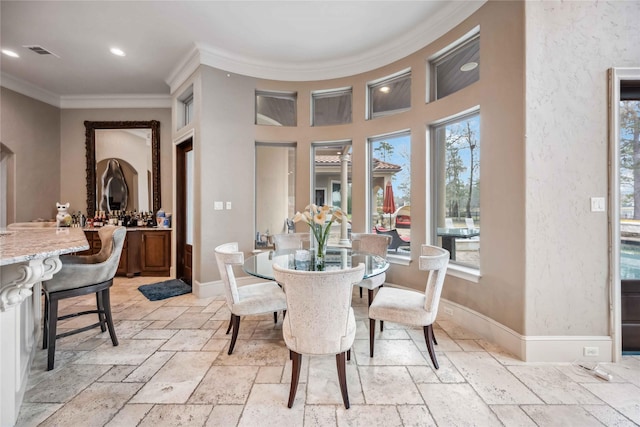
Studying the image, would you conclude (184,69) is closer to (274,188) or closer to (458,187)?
(274,188)

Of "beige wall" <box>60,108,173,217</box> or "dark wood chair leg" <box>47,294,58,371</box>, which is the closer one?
"dark wood chair leg" <box>47,294,58,371</box>

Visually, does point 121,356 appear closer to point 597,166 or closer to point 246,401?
point 246,401

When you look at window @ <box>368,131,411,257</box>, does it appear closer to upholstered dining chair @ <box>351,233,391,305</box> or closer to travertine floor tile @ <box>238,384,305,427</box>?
upholstered dining chair @ <box>351,233,391,305</box>

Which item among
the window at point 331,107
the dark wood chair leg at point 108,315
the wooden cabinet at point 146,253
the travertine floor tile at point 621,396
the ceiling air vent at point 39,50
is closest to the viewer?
the travertine floor tile at point 621,396

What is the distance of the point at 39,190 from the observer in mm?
4719

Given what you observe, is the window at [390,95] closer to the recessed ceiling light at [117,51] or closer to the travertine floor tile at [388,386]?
the travertine floor tile at [388,386]

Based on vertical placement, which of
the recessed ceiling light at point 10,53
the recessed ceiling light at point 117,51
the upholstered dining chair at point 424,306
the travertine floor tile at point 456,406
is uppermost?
the recessed ceiling light at point 10,53

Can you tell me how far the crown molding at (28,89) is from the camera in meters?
4.24

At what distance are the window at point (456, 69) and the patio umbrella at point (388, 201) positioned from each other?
127 centimetres

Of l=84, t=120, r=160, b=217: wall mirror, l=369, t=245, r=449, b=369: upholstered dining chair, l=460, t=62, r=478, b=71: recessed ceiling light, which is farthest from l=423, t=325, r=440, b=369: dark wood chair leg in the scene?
l=84, t=120, r=160, b=217: wall mirror

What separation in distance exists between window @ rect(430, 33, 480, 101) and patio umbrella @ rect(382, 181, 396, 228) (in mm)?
Answer: 1267

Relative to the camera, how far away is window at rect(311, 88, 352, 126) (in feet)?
13.8

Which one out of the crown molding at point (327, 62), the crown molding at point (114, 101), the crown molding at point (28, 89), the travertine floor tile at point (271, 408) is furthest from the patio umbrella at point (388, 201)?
the crown molding at point (28, 89)

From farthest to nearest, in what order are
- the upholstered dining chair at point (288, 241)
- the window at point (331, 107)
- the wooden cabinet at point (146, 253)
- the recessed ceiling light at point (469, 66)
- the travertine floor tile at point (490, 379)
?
the wooden cabinet at point (146, 253), the window at point (331, 107), the upholstered dining chair at point (288, 241), the recessed ceiling light at point (469, 66), the travertine floor tile at point (490, 379)
